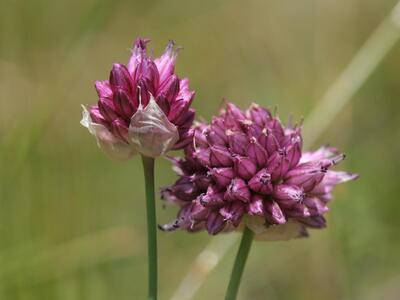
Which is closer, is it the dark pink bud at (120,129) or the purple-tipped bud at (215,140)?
the dark pink bud at (120,129)

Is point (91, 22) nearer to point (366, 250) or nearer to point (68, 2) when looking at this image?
point (366, 250)

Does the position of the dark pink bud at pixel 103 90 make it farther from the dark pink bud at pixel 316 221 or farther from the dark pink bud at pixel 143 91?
the dark pink bud at pixel 316 221

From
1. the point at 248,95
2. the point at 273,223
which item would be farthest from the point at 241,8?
the point at 273,223

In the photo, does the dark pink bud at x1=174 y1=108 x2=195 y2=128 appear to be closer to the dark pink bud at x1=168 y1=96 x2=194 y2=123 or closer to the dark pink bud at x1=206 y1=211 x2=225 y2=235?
the dark pink bud at x1=168 y1=96 x2=194 y2=123

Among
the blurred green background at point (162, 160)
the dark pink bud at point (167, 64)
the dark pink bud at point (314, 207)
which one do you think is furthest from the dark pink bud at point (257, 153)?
the blurred green background at point (162, 160)

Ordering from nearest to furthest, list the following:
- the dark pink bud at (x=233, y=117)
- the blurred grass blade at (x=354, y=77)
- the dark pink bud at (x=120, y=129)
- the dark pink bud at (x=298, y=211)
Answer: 1. the dark pink bud at (x=120, y=129)
2. the dark pink bud at (x=298, y=211)
3. the dark pink bud at (x=233, y=117)
4. the blurred grass blade at (x=354, y=77)
